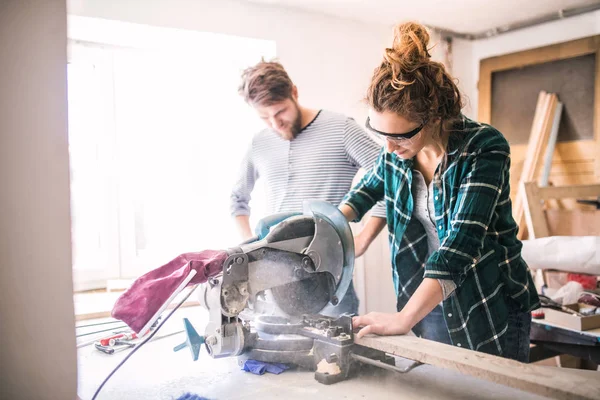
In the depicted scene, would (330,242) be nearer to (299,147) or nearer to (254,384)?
(254,384)

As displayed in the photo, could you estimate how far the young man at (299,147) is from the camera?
1.83 meters

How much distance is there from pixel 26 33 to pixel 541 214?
3.02m

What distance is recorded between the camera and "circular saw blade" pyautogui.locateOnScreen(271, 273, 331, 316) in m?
1.15

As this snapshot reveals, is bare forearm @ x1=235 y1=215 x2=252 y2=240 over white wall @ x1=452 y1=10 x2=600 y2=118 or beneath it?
beneath

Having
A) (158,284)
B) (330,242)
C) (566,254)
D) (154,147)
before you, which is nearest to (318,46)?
(154,147)

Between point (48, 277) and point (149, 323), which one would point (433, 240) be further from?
point (48, 277)

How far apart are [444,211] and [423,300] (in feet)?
0.78

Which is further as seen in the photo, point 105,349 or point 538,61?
point 538,61

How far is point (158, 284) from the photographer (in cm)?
101

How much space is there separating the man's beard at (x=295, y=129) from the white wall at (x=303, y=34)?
2.66ft

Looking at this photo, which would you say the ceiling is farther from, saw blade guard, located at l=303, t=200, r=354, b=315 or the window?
saw blade guard, located at l=303, t=200, r=354, b=315

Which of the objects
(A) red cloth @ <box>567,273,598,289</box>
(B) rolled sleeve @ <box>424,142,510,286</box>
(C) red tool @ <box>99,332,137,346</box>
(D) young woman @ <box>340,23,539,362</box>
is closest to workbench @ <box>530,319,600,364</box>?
(A) red cloth @ <box>567,273,598,289</box>

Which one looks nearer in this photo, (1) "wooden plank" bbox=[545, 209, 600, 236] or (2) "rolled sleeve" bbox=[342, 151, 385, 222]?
(2) "rolled sleeve" bbox=[342, 151, 385, 222]

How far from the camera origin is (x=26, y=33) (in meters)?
0.66
